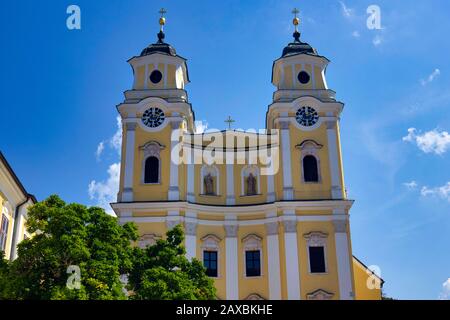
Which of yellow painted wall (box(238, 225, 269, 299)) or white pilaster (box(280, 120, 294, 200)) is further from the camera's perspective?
white pilaster (box(280, 120, 294, 200))

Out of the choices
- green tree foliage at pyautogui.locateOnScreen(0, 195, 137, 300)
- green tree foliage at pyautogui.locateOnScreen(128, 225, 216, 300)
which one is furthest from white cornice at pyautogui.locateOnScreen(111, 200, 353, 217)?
green tree foliage at pyautogui.locateOnScreen(0, 195, 137, 300)

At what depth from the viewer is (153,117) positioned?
3188cm

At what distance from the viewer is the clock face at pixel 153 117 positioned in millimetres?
31734

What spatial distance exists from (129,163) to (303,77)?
12.0 metres

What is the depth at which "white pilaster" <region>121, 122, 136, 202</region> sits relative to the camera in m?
30.2

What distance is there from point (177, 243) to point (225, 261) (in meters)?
10.6

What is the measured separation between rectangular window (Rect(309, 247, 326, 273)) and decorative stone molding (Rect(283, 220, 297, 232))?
4.56ft

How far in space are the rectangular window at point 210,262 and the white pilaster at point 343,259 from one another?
6617 millimetres

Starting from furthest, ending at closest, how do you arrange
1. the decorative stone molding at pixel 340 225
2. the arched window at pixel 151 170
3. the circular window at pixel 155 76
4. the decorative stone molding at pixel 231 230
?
the circular window at pixel 155 76, the arched window at pixel 151 170, the decorative stone molding at pixel 231 230, the decorative stone molding at pixel 340 225

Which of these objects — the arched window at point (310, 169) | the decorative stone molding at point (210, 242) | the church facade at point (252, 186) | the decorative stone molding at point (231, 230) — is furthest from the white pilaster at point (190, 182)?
the arched window at point (310, 169)

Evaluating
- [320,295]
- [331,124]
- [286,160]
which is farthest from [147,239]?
[331,124]

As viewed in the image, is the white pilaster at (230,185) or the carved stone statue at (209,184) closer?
the white pilaster at (230,185)

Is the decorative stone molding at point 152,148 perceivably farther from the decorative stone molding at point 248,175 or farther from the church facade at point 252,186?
the decorative stone molding at point 248,175

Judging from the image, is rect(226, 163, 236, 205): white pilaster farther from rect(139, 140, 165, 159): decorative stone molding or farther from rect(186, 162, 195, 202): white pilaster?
rect(139, 140, 165, 159): decorative stone molding
